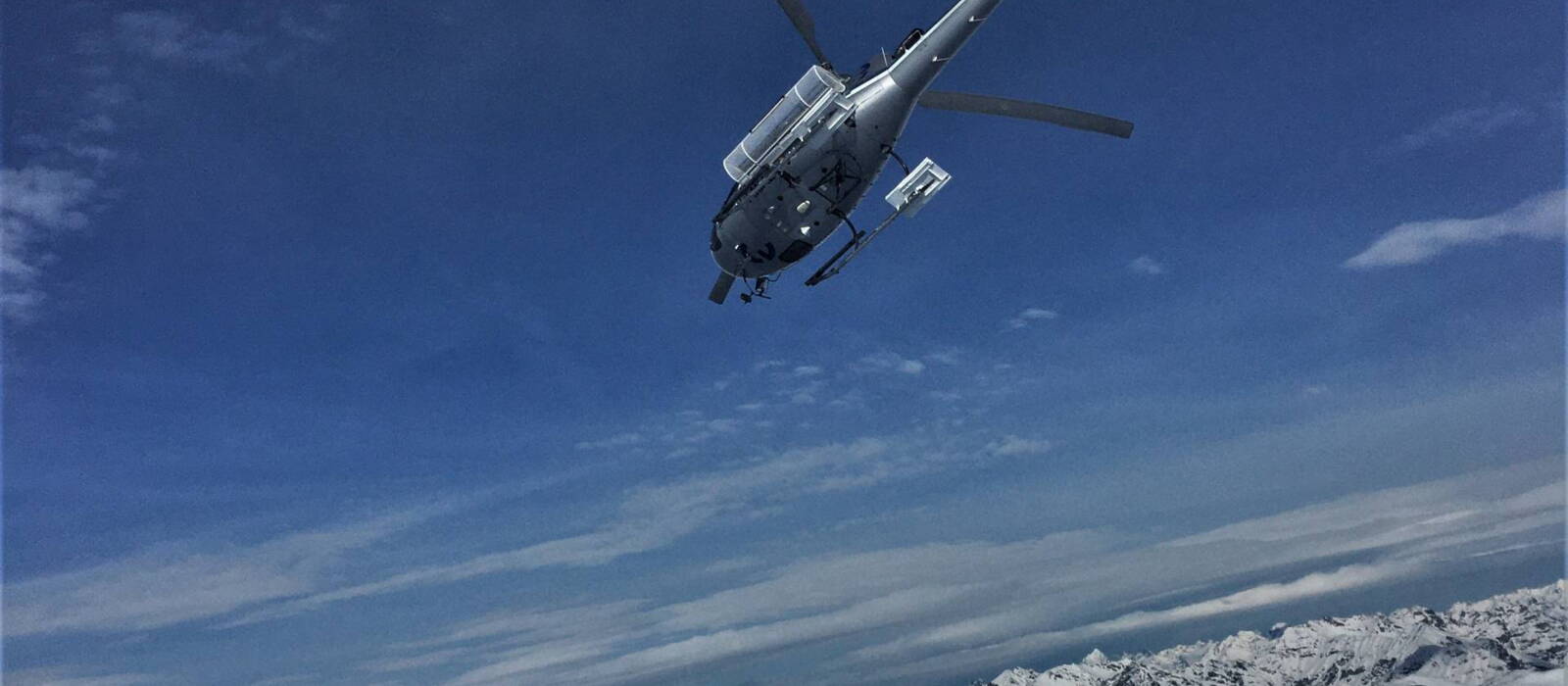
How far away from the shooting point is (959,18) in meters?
40.7

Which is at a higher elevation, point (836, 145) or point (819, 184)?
point (836, 145)

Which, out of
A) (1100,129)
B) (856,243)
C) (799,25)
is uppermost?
(799,25)

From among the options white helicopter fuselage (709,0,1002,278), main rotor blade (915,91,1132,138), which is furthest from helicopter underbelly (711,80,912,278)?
main rotor blade (915,91,1132,138)

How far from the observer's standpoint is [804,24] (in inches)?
1690

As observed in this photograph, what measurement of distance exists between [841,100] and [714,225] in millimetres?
11665

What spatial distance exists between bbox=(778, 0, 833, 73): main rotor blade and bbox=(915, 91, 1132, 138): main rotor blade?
5.92 metres

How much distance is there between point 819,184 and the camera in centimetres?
4334

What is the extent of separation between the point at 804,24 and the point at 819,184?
328 inches

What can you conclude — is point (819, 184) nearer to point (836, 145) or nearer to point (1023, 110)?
point (836, 145)

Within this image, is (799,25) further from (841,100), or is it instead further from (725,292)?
(725,292)

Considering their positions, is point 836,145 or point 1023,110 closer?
point 836,145

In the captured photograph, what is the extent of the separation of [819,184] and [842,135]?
2.76m

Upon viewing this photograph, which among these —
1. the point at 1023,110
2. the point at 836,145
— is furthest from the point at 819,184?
the point at 1023,110

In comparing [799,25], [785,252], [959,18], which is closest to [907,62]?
[959,18]
